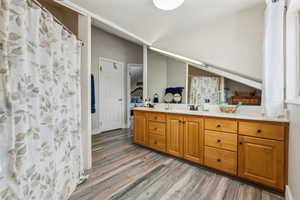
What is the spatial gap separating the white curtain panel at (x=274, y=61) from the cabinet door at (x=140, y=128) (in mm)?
2016

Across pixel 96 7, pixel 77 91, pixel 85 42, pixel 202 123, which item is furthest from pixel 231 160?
pixel 96 7

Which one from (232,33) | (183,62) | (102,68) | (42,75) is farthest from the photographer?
(102,68)

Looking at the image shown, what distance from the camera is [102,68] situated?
4.20 metres

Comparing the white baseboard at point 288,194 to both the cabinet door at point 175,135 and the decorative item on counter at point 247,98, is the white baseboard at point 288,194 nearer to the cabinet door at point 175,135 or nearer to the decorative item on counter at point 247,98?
the decorative item on counter at point 247,98

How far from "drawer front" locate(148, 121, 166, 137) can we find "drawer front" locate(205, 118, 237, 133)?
2.67 feet

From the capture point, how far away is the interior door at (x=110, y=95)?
4.22 m

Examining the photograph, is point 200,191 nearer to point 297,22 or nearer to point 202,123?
point 202,123

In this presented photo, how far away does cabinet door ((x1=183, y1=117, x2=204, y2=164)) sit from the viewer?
2.23 metres

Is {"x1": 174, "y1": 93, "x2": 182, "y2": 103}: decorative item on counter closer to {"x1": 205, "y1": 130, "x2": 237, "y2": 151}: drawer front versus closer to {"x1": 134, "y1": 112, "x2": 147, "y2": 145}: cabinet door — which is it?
{"x1": 134, "y1": 112, "x2": 147, "y2": 145}: cabinet door

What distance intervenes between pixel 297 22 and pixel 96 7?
255cm

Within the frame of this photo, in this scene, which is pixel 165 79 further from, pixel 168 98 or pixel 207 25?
pixel 207 25

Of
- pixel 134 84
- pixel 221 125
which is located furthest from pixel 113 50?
pixel 221 125

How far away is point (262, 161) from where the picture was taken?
1736mm

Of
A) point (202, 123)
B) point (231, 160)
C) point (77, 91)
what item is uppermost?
point (77, 91)
